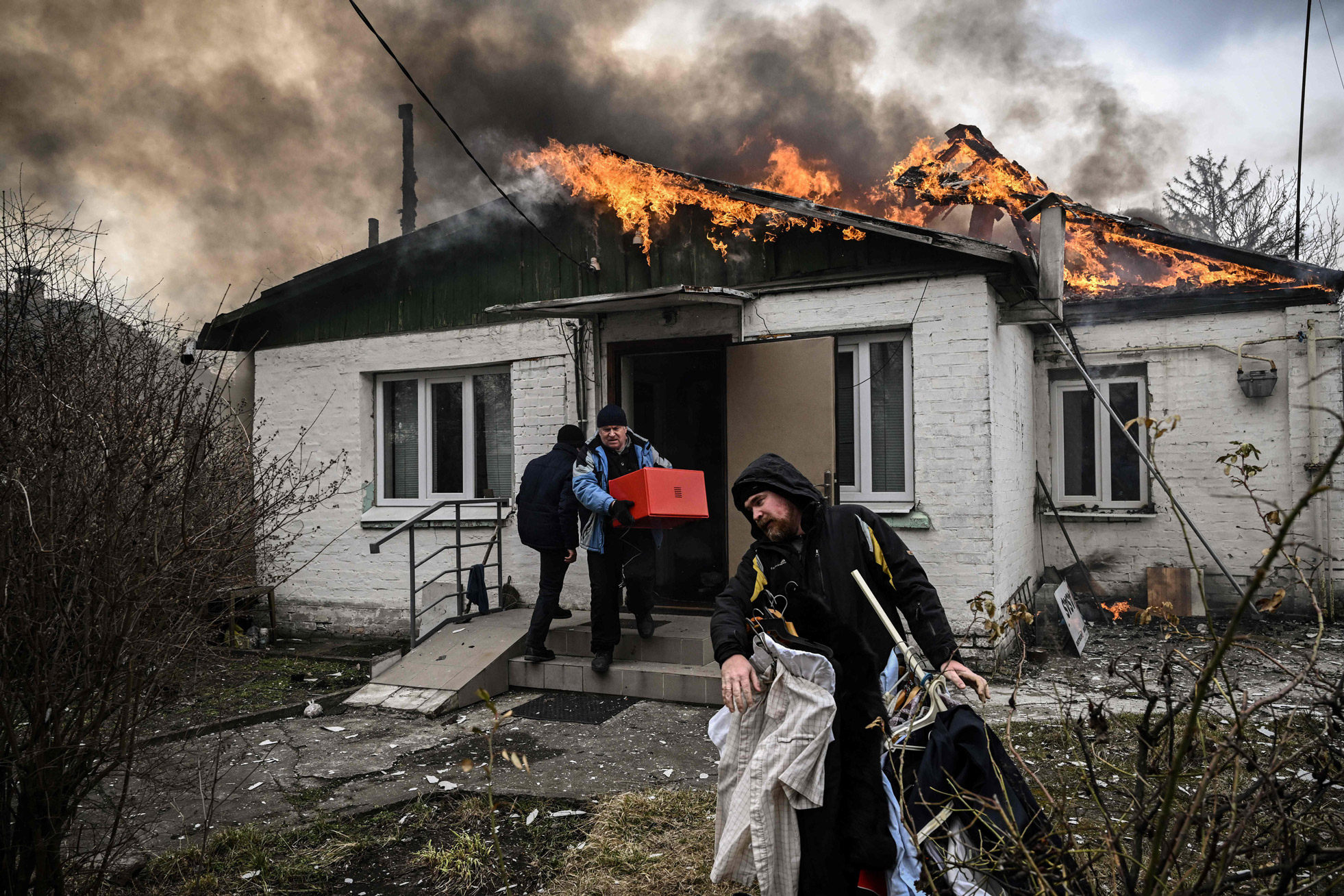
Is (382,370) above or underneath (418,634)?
above

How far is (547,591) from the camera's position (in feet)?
21.0

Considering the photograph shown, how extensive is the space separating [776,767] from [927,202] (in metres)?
8.38

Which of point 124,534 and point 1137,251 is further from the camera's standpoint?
point 1137,251

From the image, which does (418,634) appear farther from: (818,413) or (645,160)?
(645,160)

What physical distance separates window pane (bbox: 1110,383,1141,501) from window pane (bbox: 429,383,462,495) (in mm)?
7131

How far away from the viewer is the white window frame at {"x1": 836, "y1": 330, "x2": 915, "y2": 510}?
6.95 metres

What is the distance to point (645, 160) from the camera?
786 cm

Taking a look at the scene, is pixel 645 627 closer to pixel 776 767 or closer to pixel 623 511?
pixel 623 511

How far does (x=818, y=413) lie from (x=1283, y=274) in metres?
5.27

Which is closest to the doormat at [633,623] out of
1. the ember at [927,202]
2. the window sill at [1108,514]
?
the ember at [927,202]

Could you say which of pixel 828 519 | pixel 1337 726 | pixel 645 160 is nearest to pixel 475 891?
pixel 828 519

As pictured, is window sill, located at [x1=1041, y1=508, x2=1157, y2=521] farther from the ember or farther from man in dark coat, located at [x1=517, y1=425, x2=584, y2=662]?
man in dark coat, located at [x1=517, y1=425, x2=584, y2=662]

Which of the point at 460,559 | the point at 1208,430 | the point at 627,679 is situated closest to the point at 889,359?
the point at 627,679

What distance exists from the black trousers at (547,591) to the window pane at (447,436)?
9.04ft
